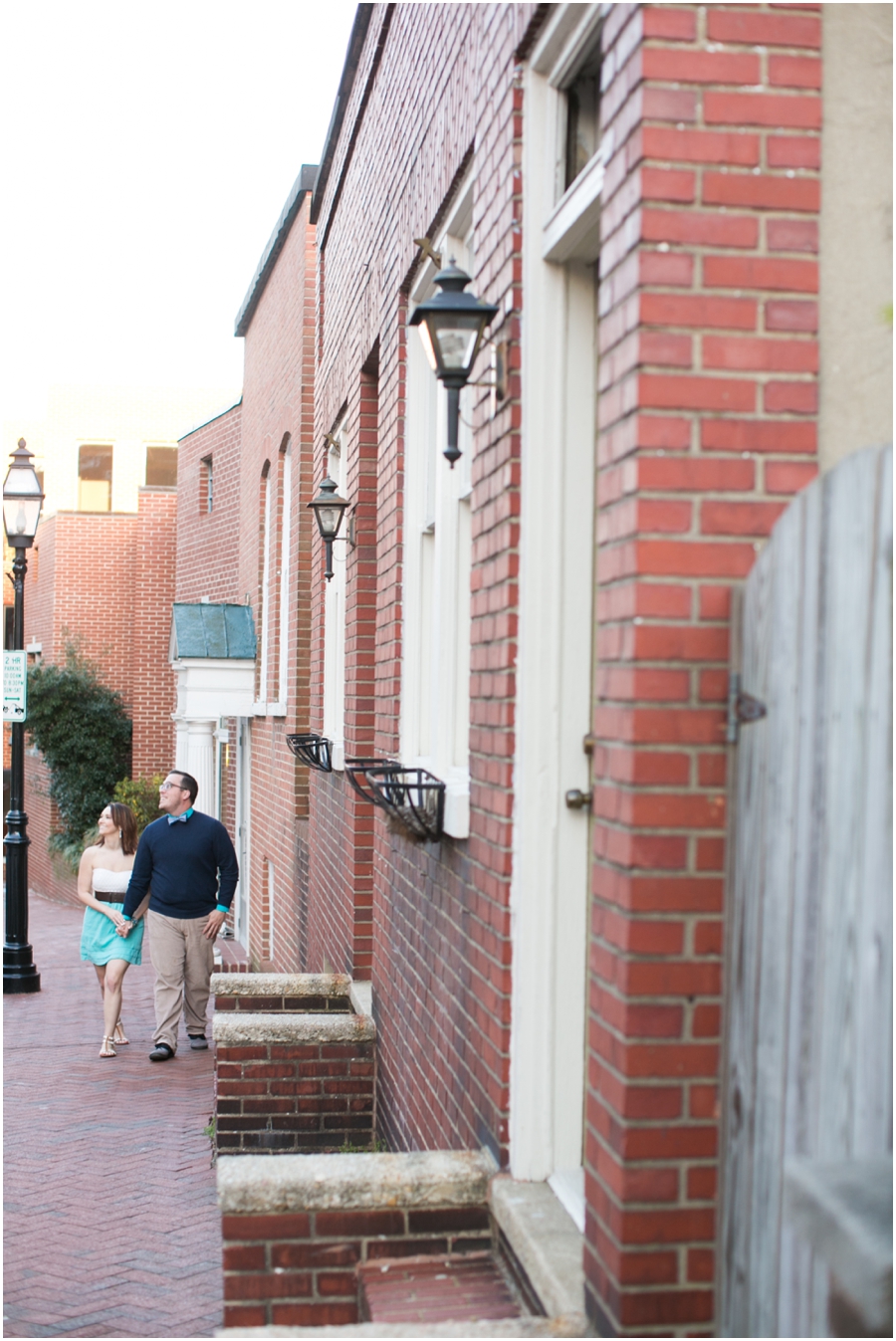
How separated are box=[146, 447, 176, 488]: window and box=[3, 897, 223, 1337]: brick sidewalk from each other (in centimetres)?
2636

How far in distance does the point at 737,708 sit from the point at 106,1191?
16.5ft

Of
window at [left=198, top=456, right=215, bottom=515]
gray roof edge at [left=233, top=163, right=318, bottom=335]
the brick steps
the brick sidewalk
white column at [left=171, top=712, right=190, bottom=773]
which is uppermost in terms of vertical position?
gray roof edge at [left=233, top=163, right=318, bottom=335]

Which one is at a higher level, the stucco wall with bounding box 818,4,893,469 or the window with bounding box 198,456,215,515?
the window with bounding box 198,456,215,515

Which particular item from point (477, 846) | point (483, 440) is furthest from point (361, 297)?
point (477, 846)

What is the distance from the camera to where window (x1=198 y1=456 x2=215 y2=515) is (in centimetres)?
2088

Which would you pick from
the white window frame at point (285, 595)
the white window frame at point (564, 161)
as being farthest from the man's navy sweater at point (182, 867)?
the white window frame at point (564, 161)

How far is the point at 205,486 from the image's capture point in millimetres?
21219

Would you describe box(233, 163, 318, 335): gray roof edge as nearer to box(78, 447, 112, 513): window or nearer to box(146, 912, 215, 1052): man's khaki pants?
box(146, 912, 215, 1052): man's khaki pants

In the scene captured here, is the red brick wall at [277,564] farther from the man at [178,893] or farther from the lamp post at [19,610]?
the lamp post at [19,610]

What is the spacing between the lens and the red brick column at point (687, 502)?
266 cm

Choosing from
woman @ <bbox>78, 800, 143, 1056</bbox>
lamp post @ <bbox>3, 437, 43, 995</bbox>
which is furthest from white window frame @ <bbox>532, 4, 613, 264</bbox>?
lamp post @ <bbox>3, 437, 43, 995</bbox>

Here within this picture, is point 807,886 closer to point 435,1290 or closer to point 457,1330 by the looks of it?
point 457,1330

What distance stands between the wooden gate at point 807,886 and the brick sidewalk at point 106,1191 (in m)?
3.00

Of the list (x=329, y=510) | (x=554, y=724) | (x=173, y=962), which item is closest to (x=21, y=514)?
(x=173, y=962)
